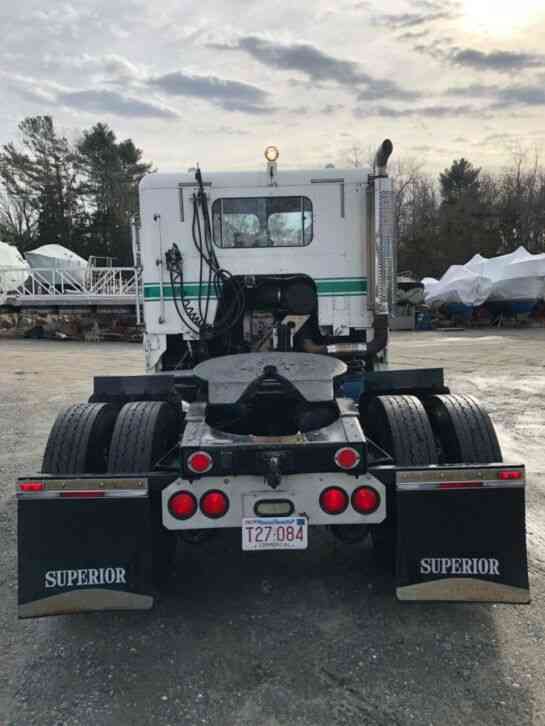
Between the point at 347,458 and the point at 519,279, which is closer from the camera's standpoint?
the point at 347,458

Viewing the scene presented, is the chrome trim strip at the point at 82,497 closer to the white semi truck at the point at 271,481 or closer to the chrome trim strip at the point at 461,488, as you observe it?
the white semi truck at the point at 271,481

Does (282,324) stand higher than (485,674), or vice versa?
(282,324)

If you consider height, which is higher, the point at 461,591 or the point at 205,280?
the point at 205,280

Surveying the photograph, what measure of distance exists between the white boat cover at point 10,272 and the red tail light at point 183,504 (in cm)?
2766

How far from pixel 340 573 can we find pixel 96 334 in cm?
2251

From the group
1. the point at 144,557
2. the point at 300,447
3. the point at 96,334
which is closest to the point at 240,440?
the point at 300,447

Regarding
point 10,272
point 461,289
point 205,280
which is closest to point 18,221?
point 10,272

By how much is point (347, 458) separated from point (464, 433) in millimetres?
897

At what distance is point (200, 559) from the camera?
4117mm

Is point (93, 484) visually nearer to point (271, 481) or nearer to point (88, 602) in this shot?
point (88, 602)

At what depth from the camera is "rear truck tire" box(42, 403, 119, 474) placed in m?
3.64

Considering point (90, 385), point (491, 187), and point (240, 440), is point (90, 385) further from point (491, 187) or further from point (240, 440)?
point (491, 187)

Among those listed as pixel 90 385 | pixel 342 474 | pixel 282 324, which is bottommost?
pixel 90 385

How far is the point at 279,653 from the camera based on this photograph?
3.02 m
